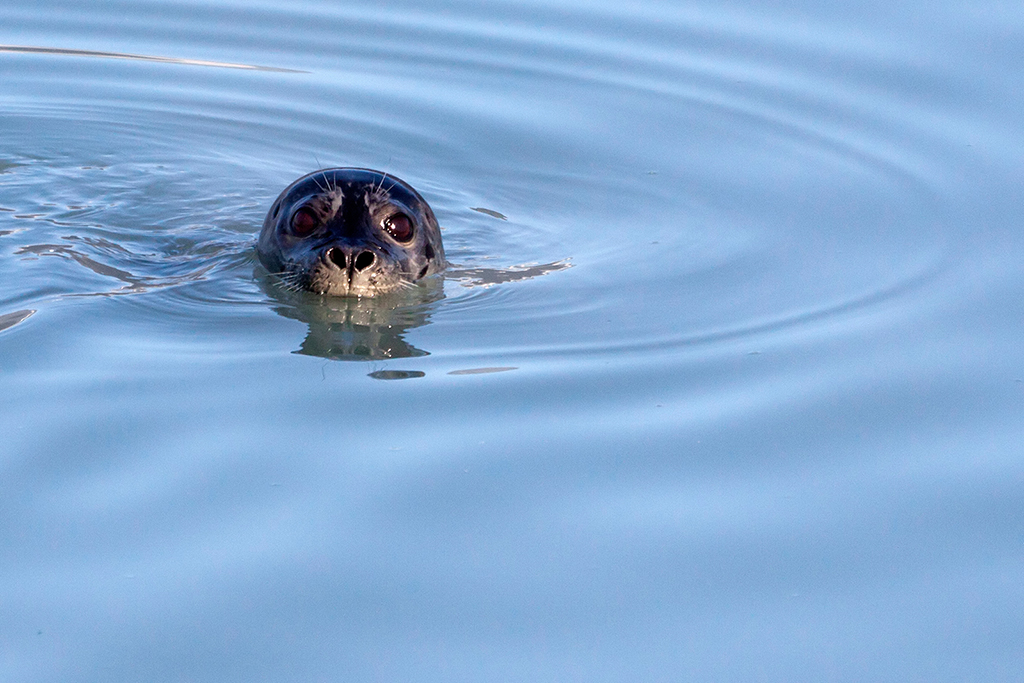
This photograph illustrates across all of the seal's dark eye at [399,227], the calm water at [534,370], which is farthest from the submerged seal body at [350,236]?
the calm water at [534,370]

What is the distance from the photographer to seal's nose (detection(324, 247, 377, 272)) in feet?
24.0

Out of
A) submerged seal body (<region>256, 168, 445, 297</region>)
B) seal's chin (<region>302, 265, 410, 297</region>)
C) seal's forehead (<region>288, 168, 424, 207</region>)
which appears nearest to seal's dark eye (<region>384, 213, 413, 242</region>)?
submerged seal body (<region>256, 168, 445, 297</region>)

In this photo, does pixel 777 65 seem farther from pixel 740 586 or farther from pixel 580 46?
pixel 740 586

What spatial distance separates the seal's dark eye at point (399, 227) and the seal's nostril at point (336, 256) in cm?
55

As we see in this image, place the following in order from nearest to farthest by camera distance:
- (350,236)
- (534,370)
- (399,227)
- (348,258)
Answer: (534,370)
(348,258)
(350,236)
(399,227)

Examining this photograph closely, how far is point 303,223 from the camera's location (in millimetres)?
7895

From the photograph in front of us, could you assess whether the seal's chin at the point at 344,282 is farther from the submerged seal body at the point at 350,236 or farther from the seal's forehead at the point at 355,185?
the seal's forehead at the point at 355,185

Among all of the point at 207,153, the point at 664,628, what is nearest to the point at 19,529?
the point at 664,628

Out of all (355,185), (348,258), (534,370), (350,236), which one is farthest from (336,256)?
(534,370)

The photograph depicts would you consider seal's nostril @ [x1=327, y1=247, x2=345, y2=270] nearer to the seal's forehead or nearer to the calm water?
the calm water

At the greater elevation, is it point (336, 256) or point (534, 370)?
point (336, 256)

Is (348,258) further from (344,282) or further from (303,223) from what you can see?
(303,223)

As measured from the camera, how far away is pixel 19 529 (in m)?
4.62

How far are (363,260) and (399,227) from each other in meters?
0.57
